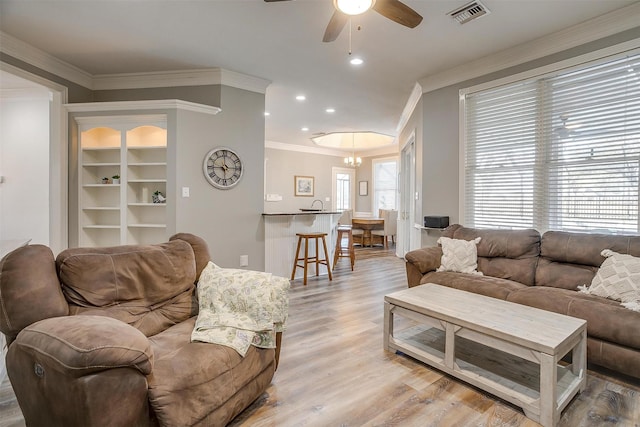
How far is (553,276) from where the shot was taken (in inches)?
110

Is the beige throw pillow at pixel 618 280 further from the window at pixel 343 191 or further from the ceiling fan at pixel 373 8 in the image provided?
the window at pixel 343 191

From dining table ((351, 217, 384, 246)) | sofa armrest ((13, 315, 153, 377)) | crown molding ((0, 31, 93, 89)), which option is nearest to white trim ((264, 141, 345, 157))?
dining table ((351, 217, 384, 246))

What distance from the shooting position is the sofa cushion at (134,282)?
166cm

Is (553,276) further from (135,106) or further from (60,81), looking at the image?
(60,81)

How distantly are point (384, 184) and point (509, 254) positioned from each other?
614 centimetres

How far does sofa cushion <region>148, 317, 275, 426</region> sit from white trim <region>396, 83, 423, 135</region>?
12.9 ft

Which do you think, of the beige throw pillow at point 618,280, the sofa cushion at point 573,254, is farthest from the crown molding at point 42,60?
the beige throw pillow at point 618,280

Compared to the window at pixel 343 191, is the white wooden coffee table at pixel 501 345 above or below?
below

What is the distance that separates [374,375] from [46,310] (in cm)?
189

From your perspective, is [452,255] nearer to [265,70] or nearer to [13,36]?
[265,70]

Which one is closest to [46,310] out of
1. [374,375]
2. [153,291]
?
[153,291]

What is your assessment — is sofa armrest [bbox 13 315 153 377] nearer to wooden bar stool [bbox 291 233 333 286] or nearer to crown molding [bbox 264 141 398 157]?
wooden bar stool [bbox 291 233 333 286]

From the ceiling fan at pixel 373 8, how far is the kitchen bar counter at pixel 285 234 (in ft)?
8.85

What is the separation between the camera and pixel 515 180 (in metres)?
3.49
